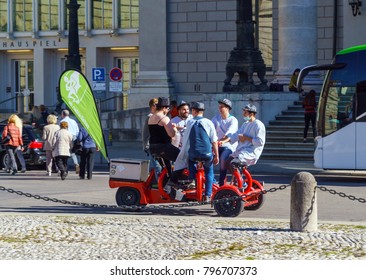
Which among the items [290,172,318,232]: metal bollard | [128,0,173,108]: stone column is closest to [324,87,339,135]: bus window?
[290,172,318,232]: metal bollard

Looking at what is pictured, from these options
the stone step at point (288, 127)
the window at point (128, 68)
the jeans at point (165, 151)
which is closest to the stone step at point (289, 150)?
the stone step at point (288, 127)

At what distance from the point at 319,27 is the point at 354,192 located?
17936 millimetres

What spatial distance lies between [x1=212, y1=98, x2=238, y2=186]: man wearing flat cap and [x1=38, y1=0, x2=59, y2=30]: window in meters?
36.8

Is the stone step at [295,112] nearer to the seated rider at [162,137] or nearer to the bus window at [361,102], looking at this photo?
the bus window at [361,102]

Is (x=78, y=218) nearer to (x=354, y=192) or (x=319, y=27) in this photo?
(x=354, y=192)

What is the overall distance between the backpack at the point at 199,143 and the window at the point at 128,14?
35.4 m

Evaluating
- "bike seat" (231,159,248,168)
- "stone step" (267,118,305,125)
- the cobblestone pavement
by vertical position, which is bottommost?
the cobblestone pavement

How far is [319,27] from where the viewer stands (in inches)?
1578

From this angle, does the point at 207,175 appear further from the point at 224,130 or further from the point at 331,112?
the point at 331,112

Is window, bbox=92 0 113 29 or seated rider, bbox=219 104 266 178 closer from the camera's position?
seated rider, bbox=219 104 266 178

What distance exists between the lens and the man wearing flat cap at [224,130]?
18.7 metres

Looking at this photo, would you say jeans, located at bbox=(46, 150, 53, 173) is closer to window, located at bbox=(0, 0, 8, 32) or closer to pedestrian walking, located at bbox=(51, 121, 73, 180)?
pedestrian walking, located at bbox=(51, 121, 73, 180)

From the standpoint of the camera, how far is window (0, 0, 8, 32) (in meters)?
56.2

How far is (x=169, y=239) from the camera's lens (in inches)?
555
